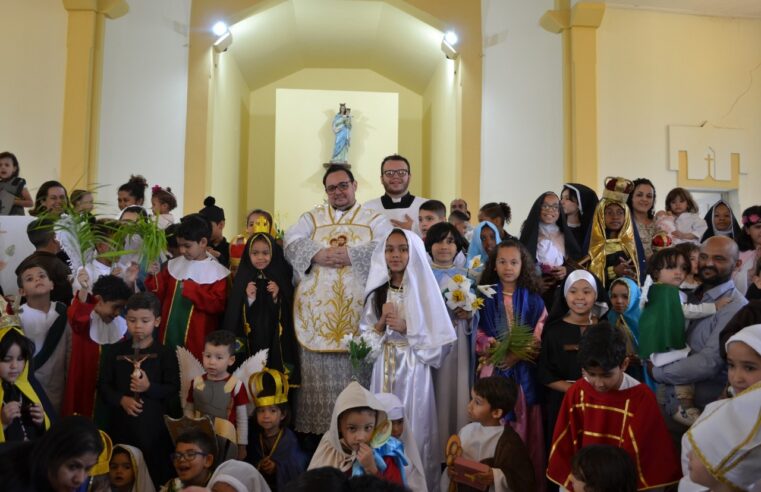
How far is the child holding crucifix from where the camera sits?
4.38m

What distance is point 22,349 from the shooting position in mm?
3941

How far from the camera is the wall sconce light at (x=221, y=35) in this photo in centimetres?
1163

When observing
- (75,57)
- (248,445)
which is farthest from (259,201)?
(248,445)

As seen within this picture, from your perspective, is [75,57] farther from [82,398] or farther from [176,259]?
[82,398]

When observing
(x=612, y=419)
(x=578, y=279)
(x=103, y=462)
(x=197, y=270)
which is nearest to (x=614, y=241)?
(x=578, y=279)

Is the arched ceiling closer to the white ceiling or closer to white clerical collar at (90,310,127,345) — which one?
the white ceiling

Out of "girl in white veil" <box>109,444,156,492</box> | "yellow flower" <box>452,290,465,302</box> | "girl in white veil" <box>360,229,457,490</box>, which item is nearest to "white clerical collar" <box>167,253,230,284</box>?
"girl in white veil" <box>360,229,457,490</box>

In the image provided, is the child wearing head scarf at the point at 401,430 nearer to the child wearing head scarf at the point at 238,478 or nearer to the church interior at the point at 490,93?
the child wearing head scarf at the point at 238,478

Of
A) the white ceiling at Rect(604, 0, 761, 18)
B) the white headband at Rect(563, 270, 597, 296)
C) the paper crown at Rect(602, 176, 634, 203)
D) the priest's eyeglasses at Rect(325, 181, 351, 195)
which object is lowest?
the white headband at Rect(563, 270, 597, 296)

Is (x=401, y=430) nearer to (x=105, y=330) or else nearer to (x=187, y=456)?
(x=187, y=456)

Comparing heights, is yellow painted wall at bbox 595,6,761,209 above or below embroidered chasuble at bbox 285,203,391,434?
above

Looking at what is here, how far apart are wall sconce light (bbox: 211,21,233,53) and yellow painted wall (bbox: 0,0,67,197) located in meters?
2.16

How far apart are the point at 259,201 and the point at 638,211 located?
32.7 ft

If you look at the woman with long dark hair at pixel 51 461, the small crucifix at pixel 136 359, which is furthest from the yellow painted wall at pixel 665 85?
the woman with long dark hair at pixel 51 461
